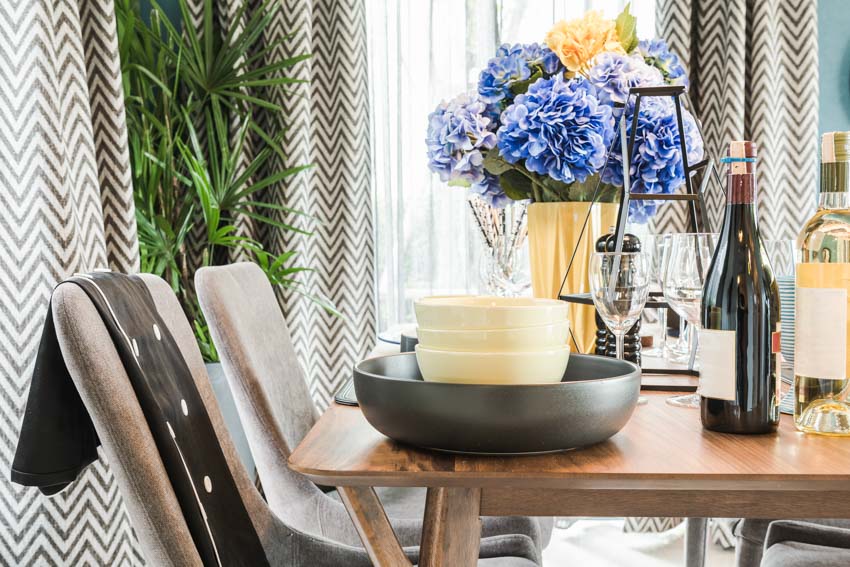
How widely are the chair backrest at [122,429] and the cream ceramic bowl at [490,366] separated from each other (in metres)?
0.29

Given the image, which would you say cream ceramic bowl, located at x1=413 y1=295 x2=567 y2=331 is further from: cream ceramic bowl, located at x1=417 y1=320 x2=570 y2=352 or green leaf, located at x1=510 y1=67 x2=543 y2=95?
green leaf, located at x1=510 y1=67 x2=543 y2=95

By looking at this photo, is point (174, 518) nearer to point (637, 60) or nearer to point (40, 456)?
point (40, 456)

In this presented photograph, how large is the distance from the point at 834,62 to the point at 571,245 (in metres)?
2.47

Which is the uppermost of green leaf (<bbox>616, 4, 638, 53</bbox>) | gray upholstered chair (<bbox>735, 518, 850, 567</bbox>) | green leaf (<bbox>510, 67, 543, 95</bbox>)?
green leaf (<bbox>616, 4, 638, 53</bbox>)

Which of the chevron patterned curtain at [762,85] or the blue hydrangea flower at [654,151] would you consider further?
the chevron patterned curtain at [762,85]

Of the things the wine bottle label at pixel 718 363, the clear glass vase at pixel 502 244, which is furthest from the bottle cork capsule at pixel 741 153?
the clear glass vase at pixel 502 244

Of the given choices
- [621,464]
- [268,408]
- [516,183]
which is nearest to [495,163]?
[516,183]

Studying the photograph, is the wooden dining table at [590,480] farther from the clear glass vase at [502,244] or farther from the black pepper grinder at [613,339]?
the clear glass vase at [502,244]

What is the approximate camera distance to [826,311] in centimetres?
78

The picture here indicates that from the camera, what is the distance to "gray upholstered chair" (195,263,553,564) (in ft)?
4.17

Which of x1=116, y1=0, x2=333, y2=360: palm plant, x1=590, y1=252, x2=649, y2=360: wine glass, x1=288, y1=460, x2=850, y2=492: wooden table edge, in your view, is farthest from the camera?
x1=116, y1=0, x2=333, y2=360: palm plant

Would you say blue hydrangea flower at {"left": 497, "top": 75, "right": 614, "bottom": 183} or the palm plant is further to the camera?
the palm plant

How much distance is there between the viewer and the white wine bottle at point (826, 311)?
0.77 m

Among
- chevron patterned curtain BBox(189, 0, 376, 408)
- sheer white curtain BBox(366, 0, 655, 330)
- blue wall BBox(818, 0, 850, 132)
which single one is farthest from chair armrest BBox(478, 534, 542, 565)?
blue wall BBox(818, 0, 850, 132)
